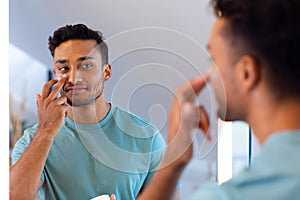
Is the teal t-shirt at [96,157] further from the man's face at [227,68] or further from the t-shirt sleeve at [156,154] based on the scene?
the man's face at [227,68]

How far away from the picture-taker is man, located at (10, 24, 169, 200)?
106 cm

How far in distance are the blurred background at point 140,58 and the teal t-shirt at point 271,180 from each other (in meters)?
0.35

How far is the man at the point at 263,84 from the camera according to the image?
1.90 feet

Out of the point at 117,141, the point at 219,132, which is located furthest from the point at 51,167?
the point at 219,132

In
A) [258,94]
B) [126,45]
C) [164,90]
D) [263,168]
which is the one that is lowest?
[263,168]

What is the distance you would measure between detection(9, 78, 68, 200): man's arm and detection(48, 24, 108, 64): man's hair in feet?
0.30

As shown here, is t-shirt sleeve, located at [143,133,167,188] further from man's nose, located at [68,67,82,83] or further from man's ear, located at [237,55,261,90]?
man's ear, located at [237,55,261,90]

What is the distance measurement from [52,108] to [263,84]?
0.60 m

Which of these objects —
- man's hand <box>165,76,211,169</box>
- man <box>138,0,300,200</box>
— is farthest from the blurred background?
man <box>138,0,300,200</box>

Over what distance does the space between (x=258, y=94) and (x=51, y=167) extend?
1.93 ft

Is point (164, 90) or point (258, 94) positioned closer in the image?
point (258, 94)

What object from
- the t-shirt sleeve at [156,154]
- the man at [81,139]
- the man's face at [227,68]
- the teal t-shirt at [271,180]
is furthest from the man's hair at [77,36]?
the teal t-shirt at [271,180]
